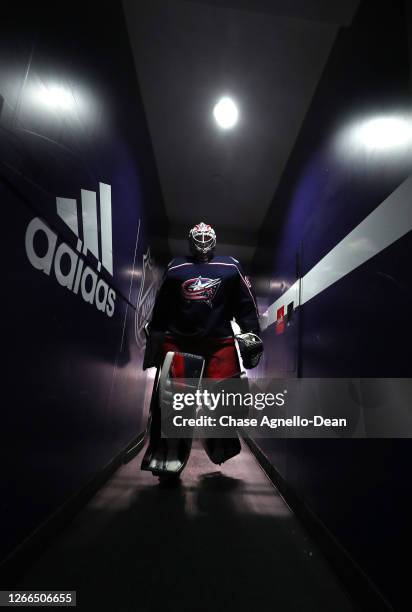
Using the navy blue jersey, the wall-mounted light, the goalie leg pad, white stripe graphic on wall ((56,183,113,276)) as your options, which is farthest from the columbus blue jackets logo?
the wall-mounted light

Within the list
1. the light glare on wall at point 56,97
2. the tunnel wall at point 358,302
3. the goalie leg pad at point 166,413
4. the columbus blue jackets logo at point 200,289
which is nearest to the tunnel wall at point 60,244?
the light glare on wall at point 56,97

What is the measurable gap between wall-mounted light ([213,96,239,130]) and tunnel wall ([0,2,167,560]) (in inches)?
23.6

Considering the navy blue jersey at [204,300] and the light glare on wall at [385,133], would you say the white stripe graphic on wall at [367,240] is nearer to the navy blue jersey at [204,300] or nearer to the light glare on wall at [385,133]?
the light glare on wall at [385,133]

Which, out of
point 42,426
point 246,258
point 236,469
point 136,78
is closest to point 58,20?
point 136,78

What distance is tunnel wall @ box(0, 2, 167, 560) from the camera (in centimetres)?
77

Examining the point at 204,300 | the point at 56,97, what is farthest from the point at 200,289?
the point at 56,97

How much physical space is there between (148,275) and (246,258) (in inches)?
63.8

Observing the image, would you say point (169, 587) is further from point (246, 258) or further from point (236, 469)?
point (246, 258)

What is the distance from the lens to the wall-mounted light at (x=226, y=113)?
2.09 m

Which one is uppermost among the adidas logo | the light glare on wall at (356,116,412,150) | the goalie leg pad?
the light glare on wall at (356,116,412,150)

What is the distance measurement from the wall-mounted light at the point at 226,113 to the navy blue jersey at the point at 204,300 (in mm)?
1060

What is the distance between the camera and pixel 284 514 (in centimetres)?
136

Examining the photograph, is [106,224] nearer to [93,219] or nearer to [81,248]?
[93,219]

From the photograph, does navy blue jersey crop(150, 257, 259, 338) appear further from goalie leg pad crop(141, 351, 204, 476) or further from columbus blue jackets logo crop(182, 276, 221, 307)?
goalie leg pad crop(141, 351, 204, 476)
